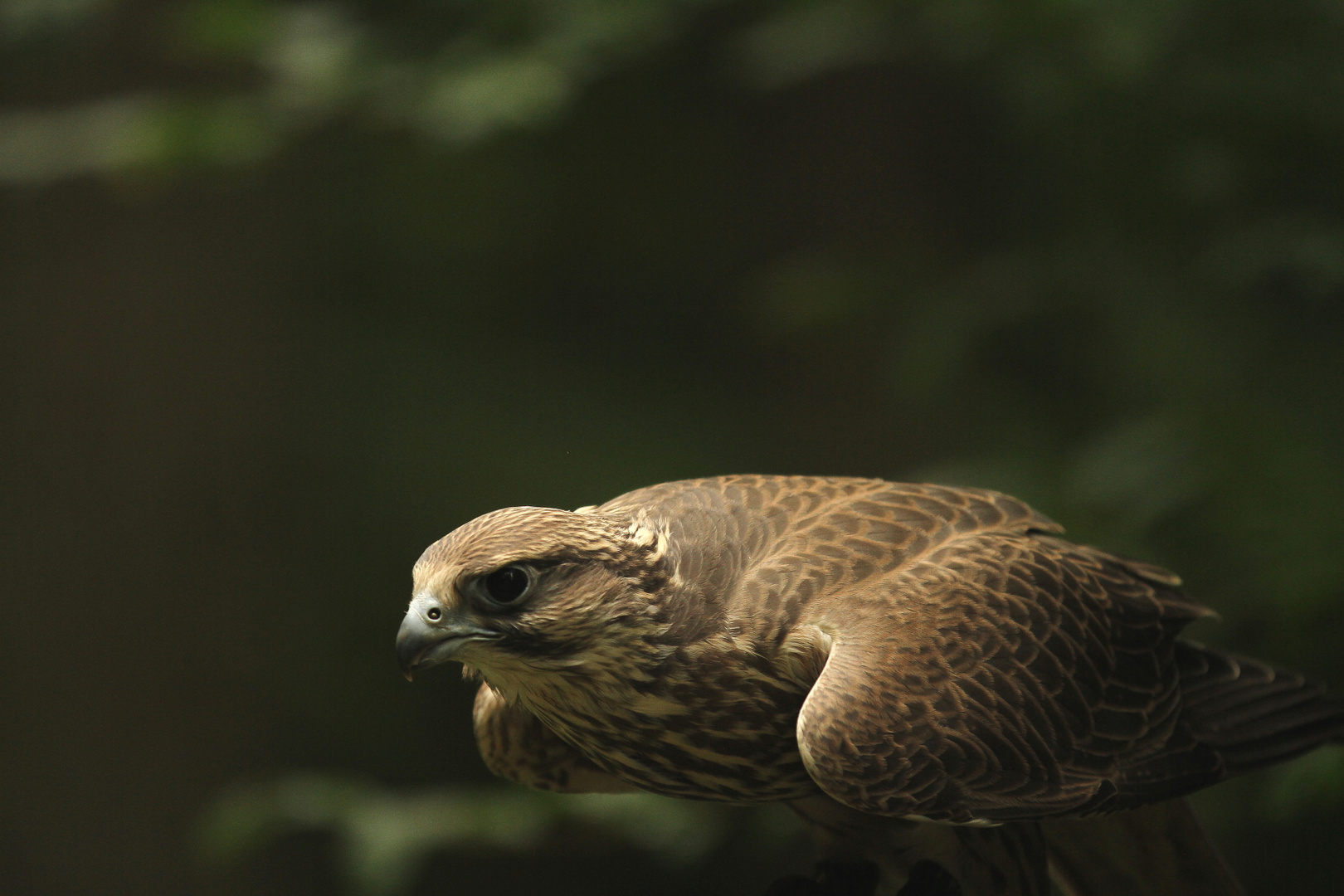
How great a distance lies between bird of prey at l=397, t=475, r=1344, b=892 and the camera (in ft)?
6.52

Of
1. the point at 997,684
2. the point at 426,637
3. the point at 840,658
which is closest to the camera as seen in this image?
the point at 426,637

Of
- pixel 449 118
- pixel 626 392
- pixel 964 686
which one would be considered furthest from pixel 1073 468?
pixel 626 392

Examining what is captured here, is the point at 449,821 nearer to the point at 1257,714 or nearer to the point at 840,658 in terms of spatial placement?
the point at 840,658

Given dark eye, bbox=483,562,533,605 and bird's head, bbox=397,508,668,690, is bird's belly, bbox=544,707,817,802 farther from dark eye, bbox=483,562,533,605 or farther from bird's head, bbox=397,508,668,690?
dark eye, bbox=483,562,533,605

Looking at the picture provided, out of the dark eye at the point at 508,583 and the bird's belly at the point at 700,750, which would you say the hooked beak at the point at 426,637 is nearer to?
the dark eye at the point at 508,583

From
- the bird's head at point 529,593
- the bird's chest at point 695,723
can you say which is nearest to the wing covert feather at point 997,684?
the bird's chest at point 695,723

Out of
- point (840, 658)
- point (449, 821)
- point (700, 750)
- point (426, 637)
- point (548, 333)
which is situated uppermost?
point (548, 333)

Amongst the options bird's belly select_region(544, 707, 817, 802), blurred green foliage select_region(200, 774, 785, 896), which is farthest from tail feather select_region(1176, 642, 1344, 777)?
blurred green foliage select_region(200, 774, 785, 896)

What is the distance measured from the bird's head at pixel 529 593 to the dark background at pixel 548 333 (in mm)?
1156

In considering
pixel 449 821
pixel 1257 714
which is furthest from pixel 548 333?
pixel 1257 714

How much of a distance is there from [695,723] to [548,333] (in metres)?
4.83

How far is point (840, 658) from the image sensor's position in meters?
2.06

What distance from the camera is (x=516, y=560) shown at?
1955mm

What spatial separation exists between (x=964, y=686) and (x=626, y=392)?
4466 millimetres
